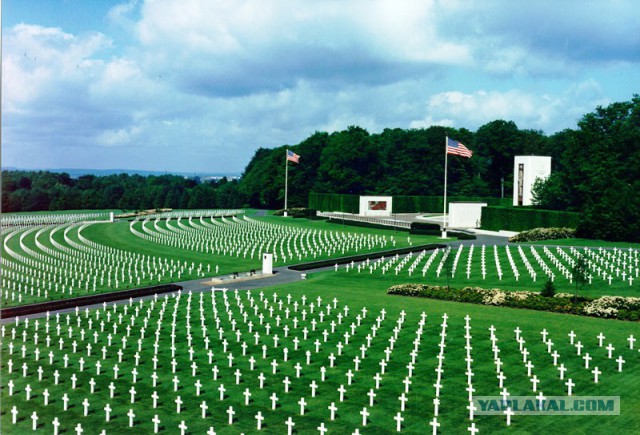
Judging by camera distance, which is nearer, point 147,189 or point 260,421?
point 260,421

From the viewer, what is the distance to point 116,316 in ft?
95.5

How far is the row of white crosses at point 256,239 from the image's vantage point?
5425 cm

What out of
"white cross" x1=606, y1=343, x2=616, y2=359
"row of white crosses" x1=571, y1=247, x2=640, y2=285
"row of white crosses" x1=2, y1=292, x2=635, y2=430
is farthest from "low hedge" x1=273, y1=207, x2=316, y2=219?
"white cross" x1=606, y1=343, x2=616, y2=359

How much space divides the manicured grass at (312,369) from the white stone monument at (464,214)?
142ft

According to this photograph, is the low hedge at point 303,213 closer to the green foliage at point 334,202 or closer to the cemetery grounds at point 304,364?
the green foliage at point 334,202

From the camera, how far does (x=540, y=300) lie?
99.5ft

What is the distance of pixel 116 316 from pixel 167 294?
17.7ft

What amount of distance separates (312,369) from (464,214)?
183 ft

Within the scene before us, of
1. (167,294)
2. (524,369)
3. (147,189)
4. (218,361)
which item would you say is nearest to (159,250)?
(167,294)

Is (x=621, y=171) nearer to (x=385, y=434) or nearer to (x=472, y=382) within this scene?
(x=472, y=382)

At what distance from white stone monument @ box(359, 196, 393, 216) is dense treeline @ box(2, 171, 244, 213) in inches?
1558

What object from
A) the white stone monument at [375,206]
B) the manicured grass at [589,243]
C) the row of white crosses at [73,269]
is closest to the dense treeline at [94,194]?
the white stone monument at [375,206]

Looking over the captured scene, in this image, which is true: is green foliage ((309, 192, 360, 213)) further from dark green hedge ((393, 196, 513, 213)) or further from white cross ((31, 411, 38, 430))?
white cross ((31, 411, 38, 430))

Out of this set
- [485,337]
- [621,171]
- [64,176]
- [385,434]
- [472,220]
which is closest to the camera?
[385,434]
